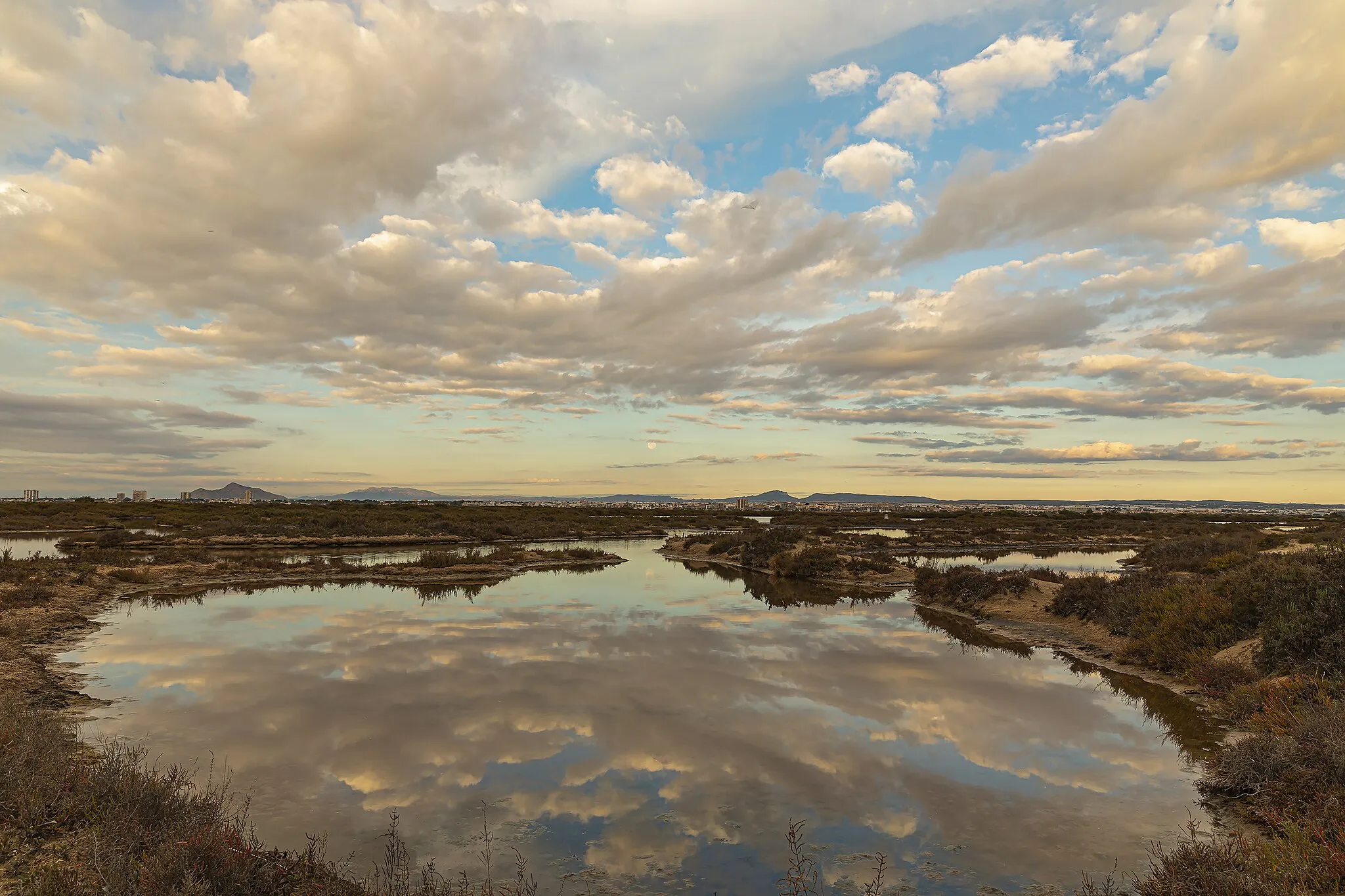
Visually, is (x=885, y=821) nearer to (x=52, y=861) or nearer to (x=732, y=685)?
(x=732, y=685)

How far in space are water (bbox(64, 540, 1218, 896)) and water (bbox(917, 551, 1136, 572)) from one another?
2159cm

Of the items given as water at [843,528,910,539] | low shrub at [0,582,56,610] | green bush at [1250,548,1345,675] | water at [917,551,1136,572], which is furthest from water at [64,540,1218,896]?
water at [843,528,910,539]

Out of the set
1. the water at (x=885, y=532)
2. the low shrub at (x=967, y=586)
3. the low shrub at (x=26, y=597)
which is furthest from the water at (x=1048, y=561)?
the low shrub at (x=26, y=597)

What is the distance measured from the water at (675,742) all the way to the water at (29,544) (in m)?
26.7

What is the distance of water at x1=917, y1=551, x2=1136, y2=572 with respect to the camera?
3872cm

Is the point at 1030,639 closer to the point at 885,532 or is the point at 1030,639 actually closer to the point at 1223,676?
the point at 1223,676

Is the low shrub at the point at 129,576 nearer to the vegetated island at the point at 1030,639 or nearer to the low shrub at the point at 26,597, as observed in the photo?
the vegetated island at the point at 1030,639

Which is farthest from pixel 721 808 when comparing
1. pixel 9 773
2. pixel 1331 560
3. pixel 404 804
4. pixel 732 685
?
pixel 1331 560

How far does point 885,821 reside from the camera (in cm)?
812

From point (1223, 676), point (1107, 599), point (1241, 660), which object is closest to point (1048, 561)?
point (1107, 599)

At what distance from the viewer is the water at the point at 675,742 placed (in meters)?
7.55

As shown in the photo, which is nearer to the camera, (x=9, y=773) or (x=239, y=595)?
(x=9, y=773)

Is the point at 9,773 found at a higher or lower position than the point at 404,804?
higher

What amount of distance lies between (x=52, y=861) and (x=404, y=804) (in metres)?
3.47
